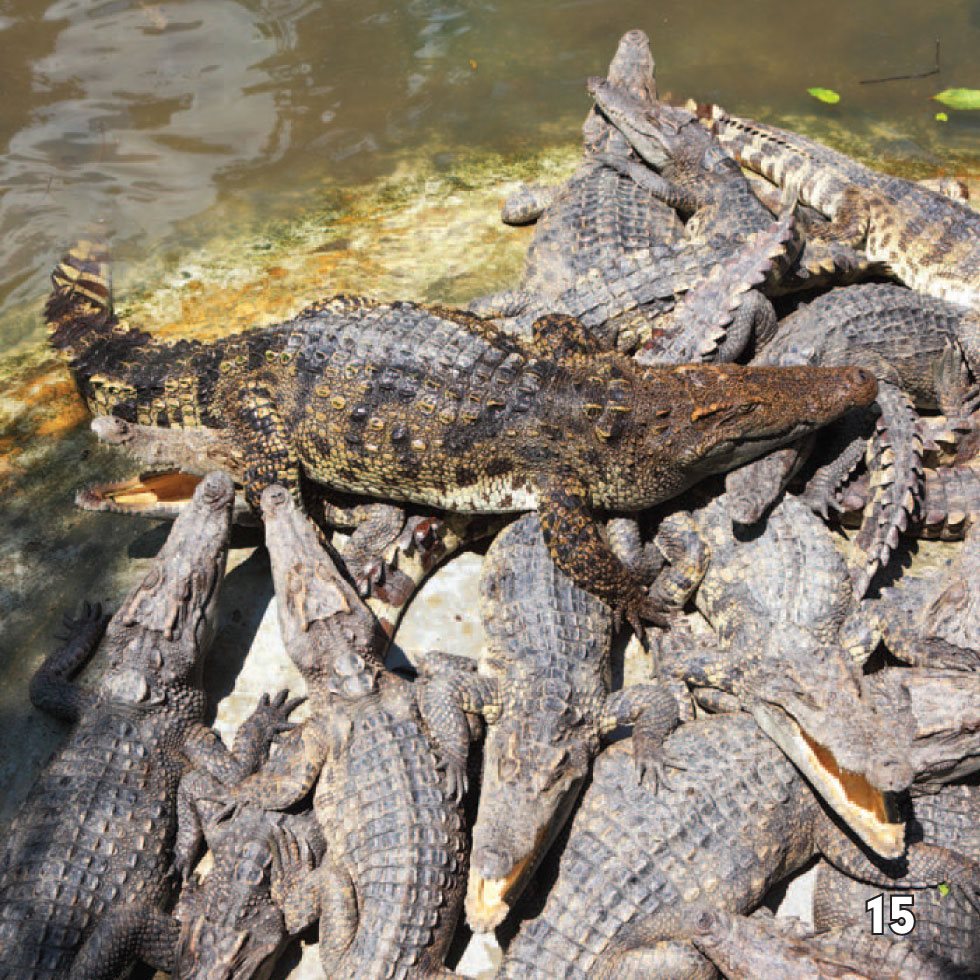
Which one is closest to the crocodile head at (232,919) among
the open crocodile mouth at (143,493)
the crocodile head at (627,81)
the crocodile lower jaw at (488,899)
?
the crocodile lower jaw at (488,899)

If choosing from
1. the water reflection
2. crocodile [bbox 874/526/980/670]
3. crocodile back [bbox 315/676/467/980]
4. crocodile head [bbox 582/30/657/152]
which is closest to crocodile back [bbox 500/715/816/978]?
crocodile back [bbox 315/676/467/980]

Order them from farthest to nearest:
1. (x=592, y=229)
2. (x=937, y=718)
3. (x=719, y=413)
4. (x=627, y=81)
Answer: (x=627, y=81) → (x=592, y=229) → (x=719, y=413) → (x=937, y=718)

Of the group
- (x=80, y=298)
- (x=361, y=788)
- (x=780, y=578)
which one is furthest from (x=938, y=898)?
(x=80, y=298)

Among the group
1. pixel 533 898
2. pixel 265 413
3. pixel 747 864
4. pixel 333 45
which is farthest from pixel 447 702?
pixel 333 45

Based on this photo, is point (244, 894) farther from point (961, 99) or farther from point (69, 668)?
point (961, 99)

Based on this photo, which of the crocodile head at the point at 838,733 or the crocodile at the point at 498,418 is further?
the crocodile at the point at 498,418

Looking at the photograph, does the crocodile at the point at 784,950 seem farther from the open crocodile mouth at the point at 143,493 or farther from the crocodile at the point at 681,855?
the open crocodile mouth at the point at 143,493
